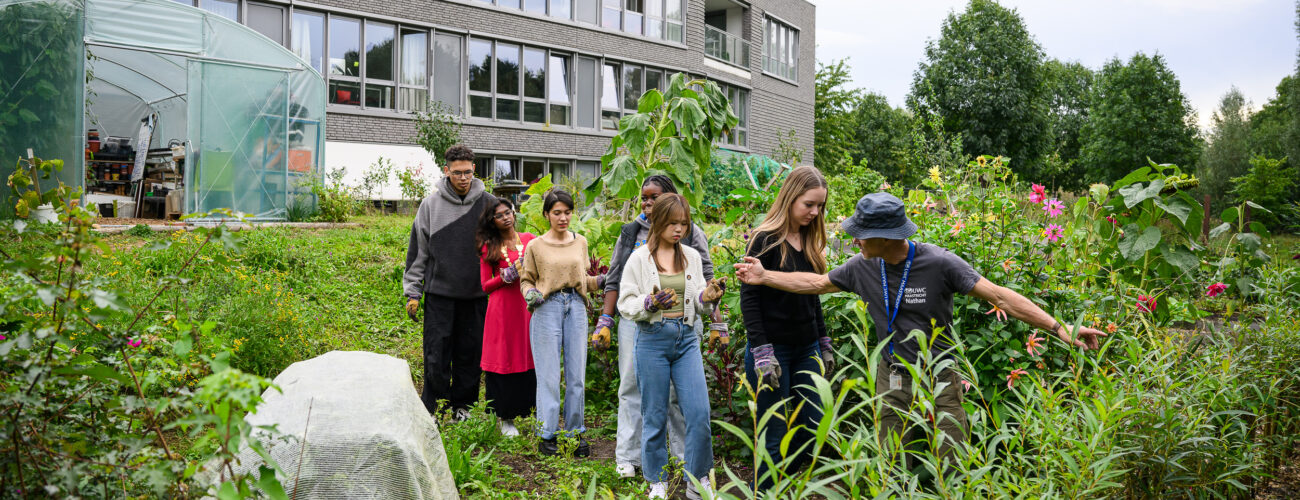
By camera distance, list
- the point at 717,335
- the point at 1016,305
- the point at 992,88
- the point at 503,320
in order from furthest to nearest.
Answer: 1. the point at 992,88
2. the point at 503,320
3. the point at 717,335
4. the point at 1016,305

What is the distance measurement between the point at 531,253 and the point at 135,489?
3172 mm

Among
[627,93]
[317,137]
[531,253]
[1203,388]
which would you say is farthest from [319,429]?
[627,93]

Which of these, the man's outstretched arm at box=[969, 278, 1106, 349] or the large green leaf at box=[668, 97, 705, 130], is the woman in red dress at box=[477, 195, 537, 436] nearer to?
the large green leaf at box=[668, 97, 705, 130]

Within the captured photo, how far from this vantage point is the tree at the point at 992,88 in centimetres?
Answer: 3775

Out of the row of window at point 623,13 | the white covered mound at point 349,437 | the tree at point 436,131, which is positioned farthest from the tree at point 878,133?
the white covered mound at point 349,437

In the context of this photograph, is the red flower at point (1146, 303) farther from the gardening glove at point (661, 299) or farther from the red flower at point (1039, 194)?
the gardening glove at point (661, 299)

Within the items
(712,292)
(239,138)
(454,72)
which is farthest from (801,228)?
(454,72)

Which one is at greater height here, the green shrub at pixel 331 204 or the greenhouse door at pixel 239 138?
the greenhouse door at pixel 239 138

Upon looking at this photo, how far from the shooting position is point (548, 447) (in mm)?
4914

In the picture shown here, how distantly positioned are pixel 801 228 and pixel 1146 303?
2.13 meters

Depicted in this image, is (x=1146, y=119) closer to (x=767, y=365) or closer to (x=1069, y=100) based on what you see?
(x=1069, y=100)

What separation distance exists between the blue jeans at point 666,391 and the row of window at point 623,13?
61.4ft

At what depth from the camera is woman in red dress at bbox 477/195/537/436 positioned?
210 inches

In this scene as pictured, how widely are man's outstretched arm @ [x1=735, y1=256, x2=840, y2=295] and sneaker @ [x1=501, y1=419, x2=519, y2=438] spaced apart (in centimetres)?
208
